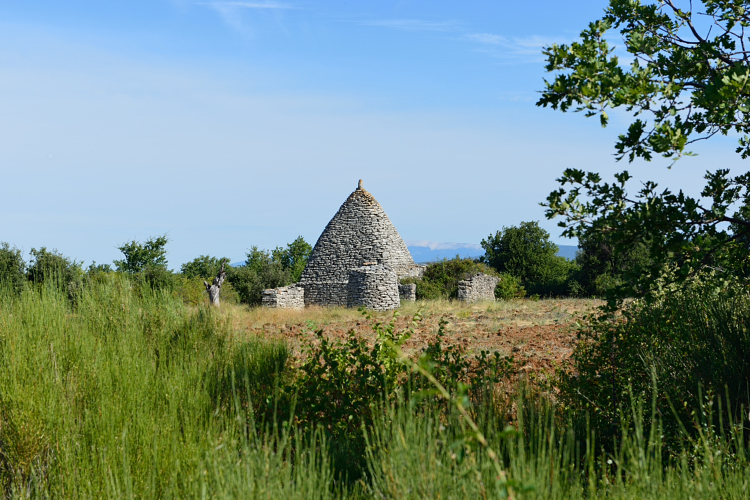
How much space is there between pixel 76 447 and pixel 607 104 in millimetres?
5400

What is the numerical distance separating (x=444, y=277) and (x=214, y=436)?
27.8 metres

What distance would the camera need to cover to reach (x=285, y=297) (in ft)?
95.2

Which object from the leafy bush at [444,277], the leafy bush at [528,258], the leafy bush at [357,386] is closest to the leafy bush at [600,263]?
the leafy bush at [528,258]

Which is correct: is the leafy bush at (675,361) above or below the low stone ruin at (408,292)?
below

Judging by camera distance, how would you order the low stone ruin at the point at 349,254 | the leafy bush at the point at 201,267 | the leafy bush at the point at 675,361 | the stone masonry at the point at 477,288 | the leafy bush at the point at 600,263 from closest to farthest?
the leafy bush at the point at 675,361 → the stone masonry at the point at 477,288 → the low stone ruin at the point at 349,254 → the leafy bush at the point at 600,263 → the leafy bush at the point at 201,267

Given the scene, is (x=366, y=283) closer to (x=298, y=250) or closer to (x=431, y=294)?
(x=431, y=294)

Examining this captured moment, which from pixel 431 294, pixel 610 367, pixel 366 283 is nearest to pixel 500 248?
pixel 431 294

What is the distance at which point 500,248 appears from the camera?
3934 cm

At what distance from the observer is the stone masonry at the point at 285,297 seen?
28.2 metres

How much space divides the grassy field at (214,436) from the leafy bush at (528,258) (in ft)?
102

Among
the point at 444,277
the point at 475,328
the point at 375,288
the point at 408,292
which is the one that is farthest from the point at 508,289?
the point at 475,328

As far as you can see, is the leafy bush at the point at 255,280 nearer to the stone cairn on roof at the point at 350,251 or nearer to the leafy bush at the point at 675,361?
the stone cairn on roof at the point at 350,251

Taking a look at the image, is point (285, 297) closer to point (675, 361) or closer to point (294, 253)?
point (294, 253)

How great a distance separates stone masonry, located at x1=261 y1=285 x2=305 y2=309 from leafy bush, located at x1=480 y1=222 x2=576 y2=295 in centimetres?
1406
